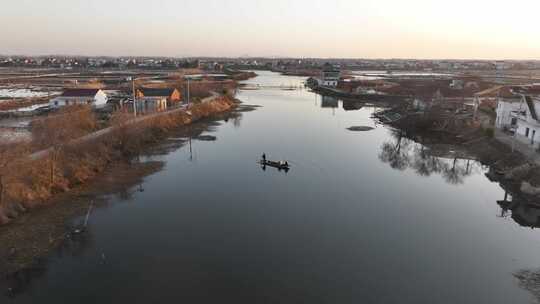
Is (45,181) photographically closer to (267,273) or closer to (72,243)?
(72,243)

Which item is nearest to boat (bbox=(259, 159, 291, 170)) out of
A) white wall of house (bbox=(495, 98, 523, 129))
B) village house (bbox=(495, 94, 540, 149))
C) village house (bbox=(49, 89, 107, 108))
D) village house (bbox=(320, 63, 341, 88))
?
village house (bbox=(495, 94, 540, 149))

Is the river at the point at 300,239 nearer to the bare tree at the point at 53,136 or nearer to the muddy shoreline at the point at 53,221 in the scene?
the muddy shoreline at the point at 53,221

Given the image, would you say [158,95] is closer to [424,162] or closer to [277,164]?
[277,164]

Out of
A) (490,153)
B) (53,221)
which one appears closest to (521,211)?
(490,153)

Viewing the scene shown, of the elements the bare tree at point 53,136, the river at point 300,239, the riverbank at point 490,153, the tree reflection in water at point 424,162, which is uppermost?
the bare tree at point 53,136

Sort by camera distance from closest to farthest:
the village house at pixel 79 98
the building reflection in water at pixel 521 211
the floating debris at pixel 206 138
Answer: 1. the building reflection in water at pixel 521 211
2. the floating debris at pixel 206 138
3. the village house at pixel 79 98

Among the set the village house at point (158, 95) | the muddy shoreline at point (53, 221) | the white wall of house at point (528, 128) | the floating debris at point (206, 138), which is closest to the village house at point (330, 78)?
the village house at point (158, 95)
